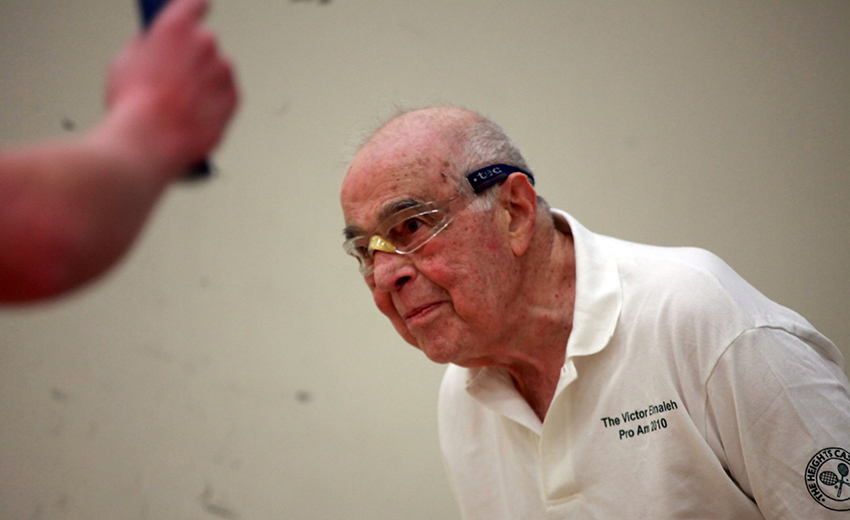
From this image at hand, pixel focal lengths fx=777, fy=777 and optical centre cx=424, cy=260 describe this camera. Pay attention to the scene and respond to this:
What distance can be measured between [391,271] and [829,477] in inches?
29.1

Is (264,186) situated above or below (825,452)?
below

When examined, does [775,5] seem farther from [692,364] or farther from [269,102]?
[269,102]

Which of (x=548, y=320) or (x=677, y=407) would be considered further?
(x=548, y=320)

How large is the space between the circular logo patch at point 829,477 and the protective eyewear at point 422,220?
26.1 inches

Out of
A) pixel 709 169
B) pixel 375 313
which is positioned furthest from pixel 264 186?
pixel 709 169

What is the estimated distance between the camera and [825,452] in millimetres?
1130

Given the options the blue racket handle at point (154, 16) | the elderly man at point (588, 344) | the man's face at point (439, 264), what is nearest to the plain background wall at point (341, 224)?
the elderly man at point (588, 344)

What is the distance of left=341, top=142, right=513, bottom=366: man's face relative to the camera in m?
1.31

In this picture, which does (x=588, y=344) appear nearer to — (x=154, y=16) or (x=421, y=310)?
(x=421, y=310)

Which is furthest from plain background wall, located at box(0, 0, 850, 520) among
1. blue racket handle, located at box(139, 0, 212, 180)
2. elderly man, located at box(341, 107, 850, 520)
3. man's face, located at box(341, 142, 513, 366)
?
blue racket handle, located at box(139, 0, 212, 180)

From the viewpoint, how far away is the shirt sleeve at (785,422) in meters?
1.13

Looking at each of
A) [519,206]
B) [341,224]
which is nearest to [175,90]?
[519,206]

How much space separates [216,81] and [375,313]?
69.1 inches

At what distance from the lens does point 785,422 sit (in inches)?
45.0
